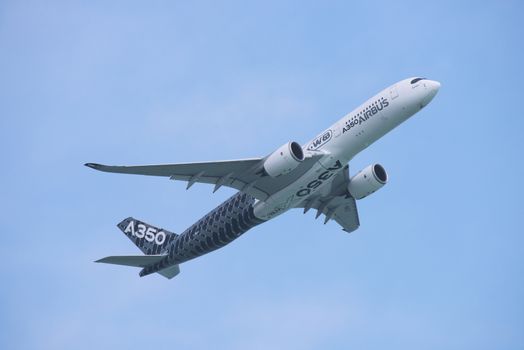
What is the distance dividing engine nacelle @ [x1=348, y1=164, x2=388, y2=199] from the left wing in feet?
19.1

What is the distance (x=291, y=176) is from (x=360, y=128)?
4948 millimetres

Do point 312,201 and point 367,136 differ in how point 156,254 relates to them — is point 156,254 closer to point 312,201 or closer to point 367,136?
point 312,201

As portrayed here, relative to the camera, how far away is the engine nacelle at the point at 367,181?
4947 centimetres

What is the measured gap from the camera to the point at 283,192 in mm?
46656

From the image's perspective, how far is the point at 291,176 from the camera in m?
45.8

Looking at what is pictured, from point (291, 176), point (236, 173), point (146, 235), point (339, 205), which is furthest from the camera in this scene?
point (146, 235)

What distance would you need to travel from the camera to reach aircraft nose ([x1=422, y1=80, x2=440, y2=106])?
43.7m

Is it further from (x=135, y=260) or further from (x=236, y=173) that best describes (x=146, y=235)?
(x=236, y=173)

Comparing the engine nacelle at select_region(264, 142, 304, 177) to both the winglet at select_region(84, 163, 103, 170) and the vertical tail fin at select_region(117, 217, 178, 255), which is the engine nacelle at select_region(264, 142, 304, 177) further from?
the vertical tail fin at select_region(117, 217, 178, 255)

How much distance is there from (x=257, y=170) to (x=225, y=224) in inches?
224

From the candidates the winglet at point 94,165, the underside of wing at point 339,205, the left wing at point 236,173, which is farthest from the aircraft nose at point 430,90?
the winglet at point 94,165

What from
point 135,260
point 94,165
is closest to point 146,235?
point 135,260

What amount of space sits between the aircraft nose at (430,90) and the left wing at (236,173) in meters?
6.57

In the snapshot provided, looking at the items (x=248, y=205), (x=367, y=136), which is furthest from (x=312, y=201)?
(x=367, y=136)
